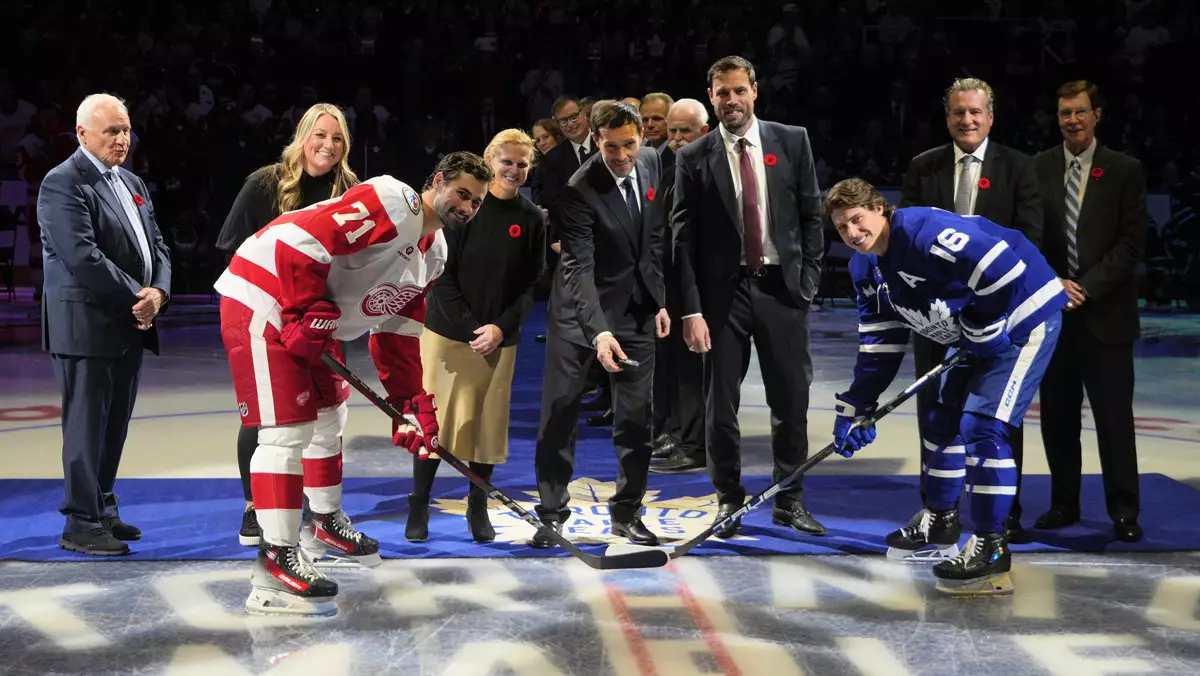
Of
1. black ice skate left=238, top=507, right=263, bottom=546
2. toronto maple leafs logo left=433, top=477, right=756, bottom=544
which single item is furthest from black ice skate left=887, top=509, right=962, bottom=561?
black ice skate left=238, top=507, right=263, bottom=546

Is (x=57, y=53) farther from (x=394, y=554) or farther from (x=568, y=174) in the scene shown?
(x=394, y=554)

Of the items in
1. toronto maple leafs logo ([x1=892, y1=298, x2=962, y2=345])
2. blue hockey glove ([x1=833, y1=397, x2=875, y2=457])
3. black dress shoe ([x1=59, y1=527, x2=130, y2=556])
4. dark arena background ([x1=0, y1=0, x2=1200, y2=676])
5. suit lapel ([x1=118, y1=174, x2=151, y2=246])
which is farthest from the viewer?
suit lapel ([x1=118, y1=174, x2=151, y2=246])

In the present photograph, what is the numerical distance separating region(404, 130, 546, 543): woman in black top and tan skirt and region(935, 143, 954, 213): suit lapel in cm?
150

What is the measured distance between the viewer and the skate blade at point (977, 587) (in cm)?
394

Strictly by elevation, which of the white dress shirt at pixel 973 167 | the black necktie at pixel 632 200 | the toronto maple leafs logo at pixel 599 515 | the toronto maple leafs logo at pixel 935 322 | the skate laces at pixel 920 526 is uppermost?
the white dress shirt at pixel 973 167

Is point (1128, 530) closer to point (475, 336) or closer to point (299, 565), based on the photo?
point (475, 336)

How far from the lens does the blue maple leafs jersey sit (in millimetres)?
3908

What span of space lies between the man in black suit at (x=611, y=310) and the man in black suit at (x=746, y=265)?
0.61ft

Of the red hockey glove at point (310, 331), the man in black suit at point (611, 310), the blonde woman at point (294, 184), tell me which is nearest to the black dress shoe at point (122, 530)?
the blonde woman at point (294, 184)

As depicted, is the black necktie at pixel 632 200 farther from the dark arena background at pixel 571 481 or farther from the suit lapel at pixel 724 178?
the suit lapel at pixel 724 178

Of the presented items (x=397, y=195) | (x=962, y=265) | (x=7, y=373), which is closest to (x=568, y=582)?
(x=397, y=195)

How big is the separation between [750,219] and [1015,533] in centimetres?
149

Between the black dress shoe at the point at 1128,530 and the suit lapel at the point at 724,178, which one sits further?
the suit lapel at the point at 724,178

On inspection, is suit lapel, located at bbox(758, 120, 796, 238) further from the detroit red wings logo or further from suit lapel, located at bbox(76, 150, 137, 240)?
suit lapel, located at bbox(76, 150, 137, 240)
